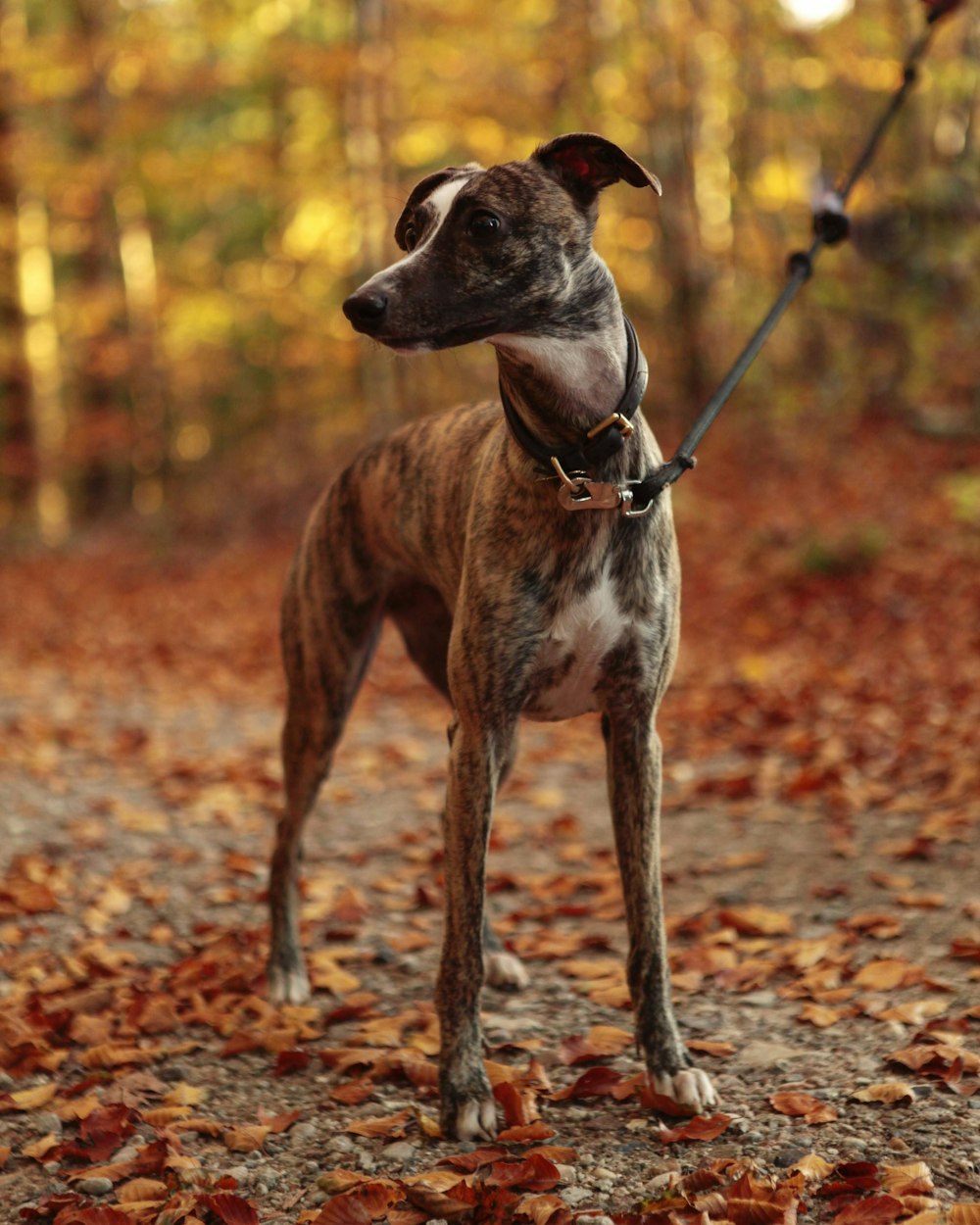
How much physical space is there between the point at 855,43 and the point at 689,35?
1.91m

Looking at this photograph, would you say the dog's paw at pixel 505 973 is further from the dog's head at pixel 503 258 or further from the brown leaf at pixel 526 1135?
the dog's head at pixel 503 258

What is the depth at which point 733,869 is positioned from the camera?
210 inches

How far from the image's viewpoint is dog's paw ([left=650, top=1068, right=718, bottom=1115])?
3.20 meters

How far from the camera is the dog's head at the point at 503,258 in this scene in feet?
9.37

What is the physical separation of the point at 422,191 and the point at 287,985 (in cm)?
272

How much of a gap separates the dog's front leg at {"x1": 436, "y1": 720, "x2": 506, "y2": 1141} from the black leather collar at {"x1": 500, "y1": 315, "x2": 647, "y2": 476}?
753mm

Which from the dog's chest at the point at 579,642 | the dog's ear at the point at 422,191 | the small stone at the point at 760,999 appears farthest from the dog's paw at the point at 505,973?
the dog's ear at the point at 422,191

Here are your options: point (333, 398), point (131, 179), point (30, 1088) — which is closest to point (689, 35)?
point (131, 179)

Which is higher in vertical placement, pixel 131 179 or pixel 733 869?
pixel 131 179

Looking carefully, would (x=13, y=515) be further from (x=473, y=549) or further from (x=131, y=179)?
(x=473, y=549)

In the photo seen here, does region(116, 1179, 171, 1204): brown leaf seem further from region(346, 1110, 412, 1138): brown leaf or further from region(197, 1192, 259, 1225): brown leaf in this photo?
region(346, 1110, 412, 1138): brown leaf

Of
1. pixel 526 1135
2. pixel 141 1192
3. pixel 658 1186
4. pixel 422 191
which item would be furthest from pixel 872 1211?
pixel 422 191

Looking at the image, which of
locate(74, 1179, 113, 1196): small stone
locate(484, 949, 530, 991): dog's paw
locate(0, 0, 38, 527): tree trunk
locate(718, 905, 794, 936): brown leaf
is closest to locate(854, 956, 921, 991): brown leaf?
locate(718, 905, 794, 936): brown leaf

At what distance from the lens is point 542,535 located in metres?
3.19
